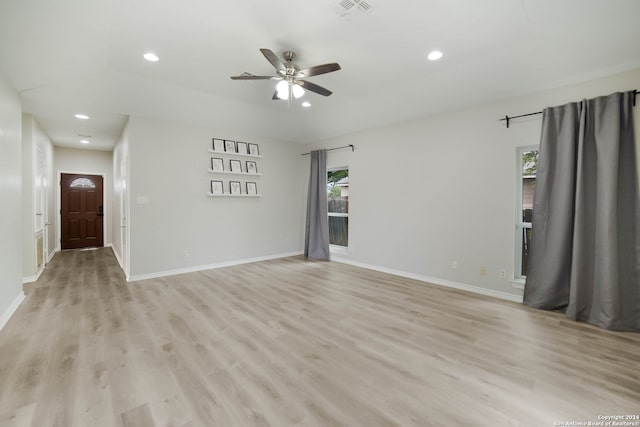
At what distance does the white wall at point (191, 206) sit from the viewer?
14.8ft

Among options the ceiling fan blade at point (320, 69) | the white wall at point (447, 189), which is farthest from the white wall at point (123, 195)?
the white wall at point (447, 189)

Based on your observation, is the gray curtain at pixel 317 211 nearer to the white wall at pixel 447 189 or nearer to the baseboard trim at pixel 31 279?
the white wall at pixel 447 189

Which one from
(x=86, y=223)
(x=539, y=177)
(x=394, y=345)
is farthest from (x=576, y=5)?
(x=86, y=223)

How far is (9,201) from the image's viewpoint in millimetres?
3029

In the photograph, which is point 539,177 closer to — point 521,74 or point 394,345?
point 521,74

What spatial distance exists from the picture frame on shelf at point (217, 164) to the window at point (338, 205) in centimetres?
228

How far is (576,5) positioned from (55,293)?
21.1 ft

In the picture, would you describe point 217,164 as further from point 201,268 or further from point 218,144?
point 201,268

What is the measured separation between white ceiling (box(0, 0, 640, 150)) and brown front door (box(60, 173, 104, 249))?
12.2 feet

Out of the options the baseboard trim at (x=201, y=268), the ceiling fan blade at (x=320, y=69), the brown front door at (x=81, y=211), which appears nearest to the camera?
the ceiling fan blade at (x=320, y=69)

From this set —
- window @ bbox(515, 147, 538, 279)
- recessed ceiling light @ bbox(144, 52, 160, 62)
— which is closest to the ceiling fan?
recessed ceiling light @ bbox(144, 52, 160, 62)

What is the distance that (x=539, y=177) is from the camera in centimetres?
333

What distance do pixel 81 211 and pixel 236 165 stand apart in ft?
16.7

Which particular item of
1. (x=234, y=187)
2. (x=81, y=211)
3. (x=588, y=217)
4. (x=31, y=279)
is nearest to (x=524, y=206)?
(x=588, y=217)
